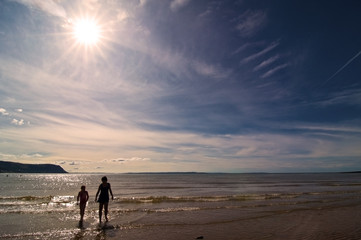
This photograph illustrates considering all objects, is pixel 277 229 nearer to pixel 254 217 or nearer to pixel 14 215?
pixel 254 217

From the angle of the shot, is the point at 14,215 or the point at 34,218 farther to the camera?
the point at 14,215

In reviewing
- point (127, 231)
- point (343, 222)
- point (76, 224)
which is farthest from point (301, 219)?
point (76, 224)

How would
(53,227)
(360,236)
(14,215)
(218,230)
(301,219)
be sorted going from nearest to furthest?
1. (360,236)
2. (218,230)
3. (53,227)
4. (301,219)
5. (14,215)

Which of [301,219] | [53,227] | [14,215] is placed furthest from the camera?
[14,215]

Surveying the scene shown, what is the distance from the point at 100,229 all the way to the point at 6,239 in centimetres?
412

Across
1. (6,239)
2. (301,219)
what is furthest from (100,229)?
(301,219)

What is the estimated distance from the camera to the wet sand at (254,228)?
10750 millimetres

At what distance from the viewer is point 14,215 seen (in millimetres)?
Answer: 16203

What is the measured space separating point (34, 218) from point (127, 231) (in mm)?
7814

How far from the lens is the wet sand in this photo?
10.8m

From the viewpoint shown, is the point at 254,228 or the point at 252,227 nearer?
the point at 254,228

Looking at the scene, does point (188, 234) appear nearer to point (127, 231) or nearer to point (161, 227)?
point (161, 227)

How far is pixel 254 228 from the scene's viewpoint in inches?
477

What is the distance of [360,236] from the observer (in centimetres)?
1045
